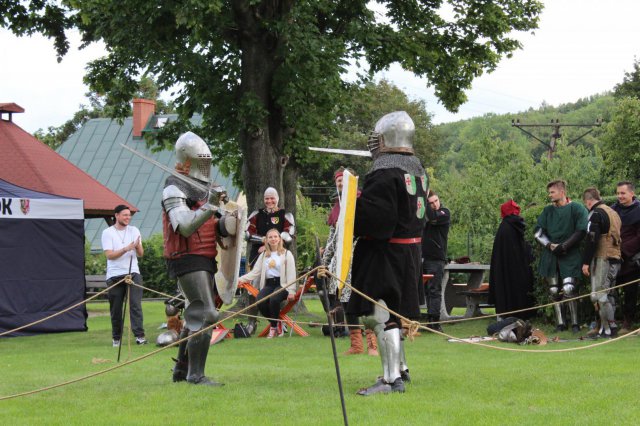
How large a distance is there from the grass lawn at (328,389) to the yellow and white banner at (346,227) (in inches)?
39.6

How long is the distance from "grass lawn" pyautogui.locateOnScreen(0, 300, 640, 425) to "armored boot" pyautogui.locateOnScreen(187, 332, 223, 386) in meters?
0.15

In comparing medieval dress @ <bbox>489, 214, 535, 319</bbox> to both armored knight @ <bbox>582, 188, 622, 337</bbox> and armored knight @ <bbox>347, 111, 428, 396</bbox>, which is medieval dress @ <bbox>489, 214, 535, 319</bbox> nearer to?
armored knight @ <bbox>582, 188, 622, 337</bbox>

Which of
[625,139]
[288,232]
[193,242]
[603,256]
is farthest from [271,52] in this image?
[625,139]

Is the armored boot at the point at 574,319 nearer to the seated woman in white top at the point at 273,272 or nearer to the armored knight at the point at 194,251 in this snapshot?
the seated woman in white top at the point at 273,272

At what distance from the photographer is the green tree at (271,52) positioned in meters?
16.1

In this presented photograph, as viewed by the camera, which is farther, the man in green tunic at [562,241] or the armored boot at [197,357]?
the man in green tunic at [562,241]

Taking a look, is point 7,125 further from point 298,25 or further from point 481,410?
point 481,410

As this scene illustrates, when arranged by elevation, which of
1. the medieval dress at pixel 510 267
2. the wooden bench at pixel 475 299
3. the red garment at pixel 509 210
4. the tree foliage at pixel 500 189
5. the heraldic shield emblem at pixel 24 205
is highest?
the tree foliage at pixel 500 189

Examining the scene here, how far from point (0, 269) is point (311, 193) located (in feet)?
125

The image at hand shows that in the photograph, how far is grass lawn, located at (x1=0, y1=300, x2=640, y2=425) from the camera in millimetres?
6367

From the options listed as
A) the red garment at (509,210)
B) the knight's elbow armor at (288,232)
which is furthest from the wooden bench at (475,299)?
the knight's elbow armor at (288,232)

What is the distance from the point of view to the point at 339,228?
7.00 m

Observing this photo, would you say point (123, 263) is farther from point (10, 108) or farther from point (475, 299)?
point (10, 108)

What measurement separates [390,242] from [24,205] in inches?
365
